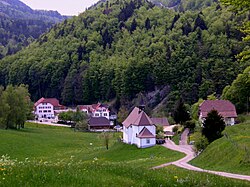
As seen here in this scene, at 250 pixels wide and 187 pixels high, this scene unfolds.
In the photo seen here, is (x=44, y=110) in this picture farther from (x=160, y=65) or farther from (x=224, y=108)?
(x=224, y=108)

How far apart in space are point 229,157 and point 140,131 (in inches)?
1387

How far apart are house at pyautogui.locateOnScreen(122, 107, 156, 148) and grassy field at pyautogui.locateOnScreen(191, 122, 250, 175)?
26.6 meters

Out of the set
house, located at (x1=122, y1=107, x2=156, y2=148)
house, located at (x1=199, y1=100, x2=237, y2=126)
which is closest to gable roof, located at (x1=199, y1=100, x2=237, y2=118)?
house, located at (x1=199, y1=100, x2=237, y2=126)

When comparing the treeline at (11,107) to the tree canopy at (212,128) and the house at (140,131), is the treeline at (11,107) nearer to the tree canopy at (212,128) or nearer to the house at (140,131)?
the house at (140,131)

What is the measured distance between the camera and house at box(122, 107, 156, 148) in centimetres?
6378

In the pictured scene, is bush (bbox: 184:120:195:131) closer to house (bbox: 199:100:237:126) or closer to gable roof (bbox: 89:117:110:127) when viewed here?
house (bbox: 199:100:237:126)

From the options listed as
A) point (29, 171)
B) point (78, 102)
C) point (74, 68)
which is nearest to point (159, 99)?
point (78, 102)

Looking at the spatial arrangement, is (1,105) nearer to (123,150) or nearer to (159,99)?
(123,150)

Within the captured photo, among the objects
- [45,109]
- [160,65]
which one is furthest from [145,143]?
[45,109]

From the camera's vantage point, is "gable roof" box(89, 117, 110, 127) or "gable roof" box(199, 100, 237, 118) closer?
"gable roof" box(199, 100, 237, 118)

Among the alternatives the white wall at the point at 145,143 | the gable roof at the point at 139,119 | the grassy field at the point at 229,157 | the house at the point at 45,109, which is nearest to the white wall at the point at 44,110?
the house at the point at 45,109

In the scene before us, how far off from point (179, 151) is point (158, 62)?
10350 centimetres

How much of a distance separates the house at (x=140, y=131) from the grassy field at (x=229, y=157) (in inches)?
1046

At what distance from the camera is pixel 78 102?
590 feet
